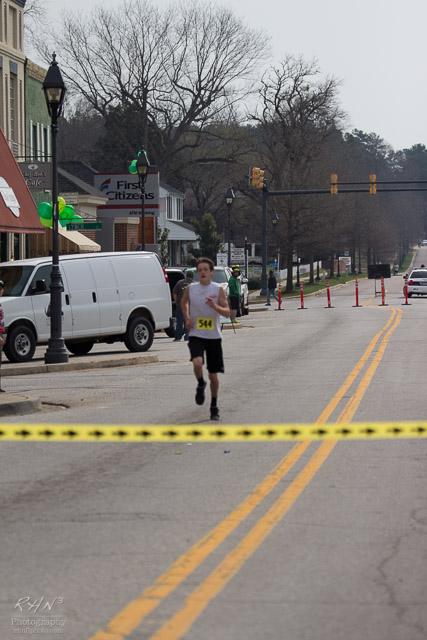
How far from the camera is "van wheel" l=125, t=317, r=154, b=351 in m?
24.0

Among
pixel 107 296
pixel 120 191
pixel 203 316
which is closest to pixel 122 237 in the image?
pixel 120 191

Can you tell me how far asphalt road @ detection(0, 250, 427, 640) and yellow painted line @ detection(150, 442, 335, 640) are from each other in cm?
2

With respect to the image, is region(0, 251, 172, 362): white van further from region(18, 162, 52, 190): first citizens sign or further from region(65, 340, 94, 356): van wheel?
region(18, 162, 52, 190): first citizens sign

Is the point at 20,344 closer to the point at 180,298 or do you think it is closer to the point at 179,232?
the point at 180,298

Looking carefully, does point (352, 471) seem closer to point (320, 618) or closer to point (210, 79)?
point (320, 618)

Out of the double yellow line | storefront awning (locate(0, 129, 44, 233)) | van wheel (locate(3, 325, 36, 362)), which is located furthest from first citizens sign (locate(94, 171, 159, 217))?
the double yellow line

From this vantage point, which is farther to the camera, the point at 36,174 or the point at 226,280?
the point at 226,280

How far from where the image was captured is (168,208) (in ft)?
282

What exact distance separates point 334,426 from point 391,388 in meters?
4.11

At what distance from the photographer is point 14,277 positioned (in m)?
22.7

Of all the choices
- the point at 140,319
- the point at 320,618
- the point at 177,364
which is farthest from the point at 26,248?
the point at 320,618

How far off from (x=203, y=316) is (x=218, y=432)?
1610 millimetres

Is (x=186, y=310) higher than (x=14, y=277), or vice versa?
(x=14, y=277)

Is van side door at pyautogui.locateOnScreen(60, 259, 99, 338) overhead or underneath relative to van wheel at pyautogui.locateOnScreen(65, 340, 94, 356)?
overhead
